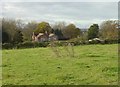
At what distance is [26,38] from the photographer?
183 ft

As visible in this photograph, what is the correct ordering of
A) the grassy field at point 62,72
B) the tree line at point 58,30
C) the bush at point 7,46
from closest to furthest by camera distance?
1. the grassy field at point 62,72
2. the bush at point 7,46
3. the tree line at point 58,30

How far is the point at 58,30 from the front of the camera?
202 ft

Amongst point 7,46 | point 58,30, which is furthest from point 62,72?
point 58,30

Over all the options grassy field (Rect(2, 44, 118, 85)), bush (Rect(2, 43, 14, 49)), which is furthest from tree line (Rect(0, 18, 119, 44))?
grassy field (Rect(2, 44, 118, 85))

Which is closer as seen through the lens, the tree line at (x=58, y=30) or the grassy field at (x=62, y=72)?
the grassy field at (x=62, y=72)

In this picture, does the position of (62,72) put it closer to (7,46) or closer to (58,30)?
(7,46)

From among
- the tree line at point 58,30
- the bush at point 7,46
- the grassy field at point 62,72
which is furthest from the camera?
the tree line at point 58,30

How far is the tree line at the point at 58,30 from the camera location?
47888 millimetres

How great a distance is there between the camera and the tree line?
157ft

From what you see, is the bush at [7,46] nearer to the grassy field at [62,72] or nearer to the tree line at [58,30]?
the tree line at [58,30]

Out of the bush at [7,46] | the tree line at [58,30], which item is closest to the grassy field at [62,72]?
the bush at [7,46]

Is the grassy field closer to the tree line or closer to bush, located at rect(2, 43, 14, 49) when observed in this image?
bush, located at rect(2, 43, 14, 49)

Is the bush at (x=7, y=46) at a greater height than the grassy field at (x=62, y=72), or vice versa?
the grassy field at (x=62, y=72)

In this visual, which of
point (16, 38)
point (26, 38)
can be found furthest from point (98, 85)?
point (26, 38)
